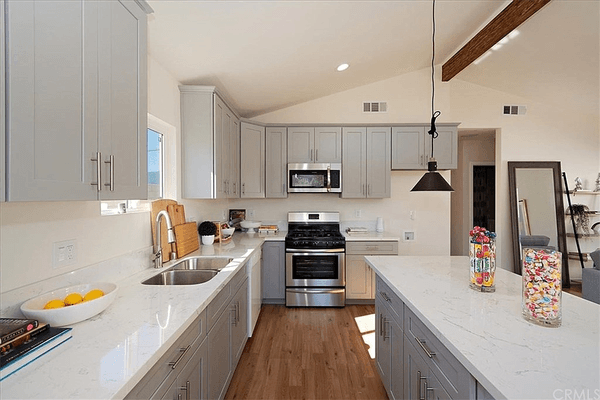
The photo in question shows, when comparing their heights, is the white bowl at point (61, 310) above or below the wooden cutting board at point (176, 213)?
below

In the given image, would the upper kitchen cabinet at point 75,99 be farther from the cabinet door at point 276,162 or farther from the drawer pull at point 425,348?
the cabinet door at point 276,162

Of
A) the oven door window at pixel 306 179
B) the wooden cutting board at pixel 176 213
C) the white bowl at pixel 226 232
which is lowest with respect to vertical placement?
the white bowl at pixel 226 232

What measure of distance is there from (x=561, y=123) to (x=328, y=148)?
3.87m

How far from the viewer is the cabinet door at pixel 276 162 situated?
4.14 metres

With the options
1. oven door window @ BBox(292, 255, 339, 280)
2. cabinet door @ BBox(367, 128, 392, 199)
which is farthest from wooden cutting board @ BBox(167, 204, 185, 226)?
cabinet door @ BBox(367, 128, 392, 199)

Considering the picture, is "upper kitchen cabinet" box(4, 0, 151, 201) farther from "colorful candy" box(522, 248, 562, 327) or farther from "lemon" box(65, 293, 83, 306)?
"colorful candy" box(522, 248, 562, 327)

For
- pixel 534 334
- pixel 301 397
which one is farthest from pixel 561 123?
pixel 301 397

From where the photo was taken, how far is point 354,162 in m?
4.15

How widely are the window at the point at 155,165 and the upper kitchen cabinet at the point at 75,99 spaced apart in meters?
1.04

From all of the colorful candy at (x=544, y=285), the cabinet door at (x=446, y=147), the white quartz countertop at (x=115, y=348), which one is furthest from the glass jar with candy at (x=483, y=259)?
the cabinet door at (x=446, y=147)

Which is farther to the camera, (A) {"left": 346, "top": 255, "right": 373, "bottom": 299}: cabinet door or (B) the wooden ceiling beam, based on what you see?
(A) {"left": 346, "top": 255, "right": 373, "bottom": 299}: cabinet door

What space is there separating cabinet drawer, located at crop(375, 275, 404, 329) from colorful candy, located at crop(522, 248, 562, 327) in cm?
67

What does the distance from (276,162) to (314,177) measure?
56 cm

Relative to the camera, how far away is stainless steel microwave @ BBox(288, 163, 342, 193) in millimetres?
4098
